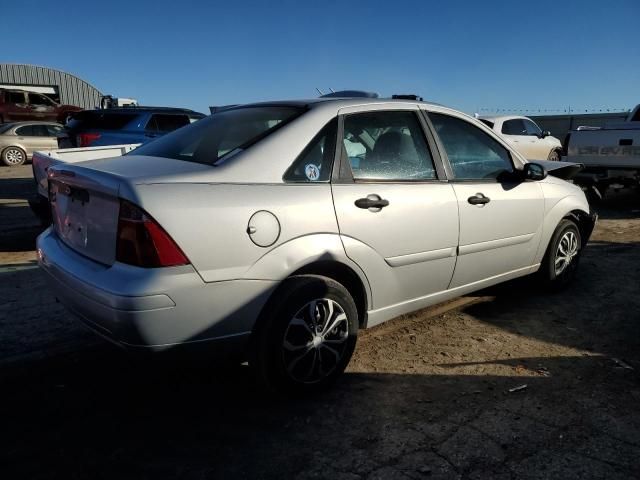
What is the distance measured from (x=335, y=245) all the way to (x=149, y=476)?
141 cm

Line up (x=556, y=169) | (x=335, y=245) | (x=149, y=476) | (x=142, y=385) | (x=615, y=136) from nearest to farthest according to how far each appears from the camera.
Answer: (x=149, y=476)
(x=335, y=245)
(x=142, y=385)
(x=556, y=169)
(x=615, y=136)

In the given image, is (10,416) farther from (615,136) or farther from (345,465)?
(615,136)

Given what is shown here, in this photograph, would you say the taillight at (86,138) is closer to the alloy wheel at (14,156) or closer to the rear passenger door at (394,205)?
the rear passenger door at (394,205)

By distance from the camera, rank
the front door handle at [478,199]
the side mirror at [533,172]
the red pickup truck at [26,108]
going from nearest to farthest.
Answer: the front door handle at [478,199], the side mirror at [533,172], the red pickup truck at [26,108]

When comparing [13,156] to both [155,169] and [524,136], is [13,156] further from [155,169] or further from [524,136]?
[155,169]

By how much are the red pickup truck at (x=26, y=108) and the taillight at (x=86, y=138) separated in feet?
50.0

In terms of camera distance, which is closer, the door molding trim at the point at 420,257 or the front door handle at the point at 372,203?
the front door handle at the point at 372,203

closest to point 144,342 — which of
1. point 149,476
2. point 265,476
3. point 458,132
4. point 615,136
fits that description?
point 149,476

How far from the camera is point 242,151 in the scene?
2.71 meters

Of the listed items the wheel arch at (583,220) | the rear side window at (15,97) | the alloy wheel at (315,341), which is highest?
the rear side window at (15,97)

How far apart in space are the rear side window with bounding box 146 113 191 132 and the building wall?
36960mm

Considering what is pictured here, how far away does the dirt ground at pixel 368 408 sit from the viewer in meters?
2.32

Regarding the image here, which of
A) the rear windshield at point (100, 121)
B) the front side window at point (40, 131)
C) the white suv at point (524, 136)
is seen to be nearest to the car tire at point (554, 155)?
the white suv at point (524, 136)

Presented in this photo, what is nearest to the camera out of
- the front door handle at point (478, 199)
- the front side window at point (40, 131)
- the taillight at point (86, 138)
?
the front door handle at point (478, 199)
